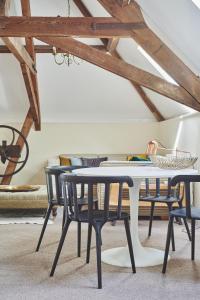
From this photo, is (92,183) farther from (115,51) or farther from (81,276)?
(115,51)

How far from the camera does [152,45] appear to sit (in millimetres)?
4695

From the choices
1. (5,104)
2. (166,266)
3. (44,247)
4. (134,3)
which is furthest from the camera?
(5,104)

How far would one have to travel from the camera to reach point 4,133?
845 centimetres

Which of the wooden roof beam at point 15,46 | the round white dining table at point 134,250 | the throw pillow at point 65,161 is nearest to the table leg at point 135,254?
the round white dining table at point 134,250

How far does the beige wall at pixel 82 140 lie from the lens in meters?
8.59

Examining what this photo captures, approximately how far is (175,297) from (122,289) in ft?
1.20

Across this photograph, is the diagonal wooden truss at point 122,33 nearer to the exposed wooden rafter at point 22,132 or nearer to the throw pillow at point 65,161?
the throw pillow at point 65,161

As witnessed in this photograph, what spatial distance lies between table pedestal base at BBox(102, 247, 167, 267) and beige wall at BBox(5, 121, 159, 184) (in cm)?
494

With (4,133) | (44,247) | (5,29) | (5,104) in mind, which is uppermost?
(5,29)

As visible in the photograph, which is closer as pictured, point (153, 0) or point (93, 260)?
point (93, 260)

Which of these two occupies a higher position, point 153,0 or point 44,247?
point 153,0

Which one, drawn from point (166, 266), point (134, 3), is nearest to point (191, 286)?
point (166, 266)

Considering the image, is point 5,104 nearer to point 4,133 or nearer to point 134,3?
point 4,133

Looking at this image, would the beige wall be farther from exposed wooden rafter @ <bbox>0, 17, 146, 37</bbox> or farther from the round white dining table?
the round white dining table
